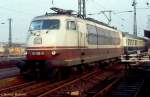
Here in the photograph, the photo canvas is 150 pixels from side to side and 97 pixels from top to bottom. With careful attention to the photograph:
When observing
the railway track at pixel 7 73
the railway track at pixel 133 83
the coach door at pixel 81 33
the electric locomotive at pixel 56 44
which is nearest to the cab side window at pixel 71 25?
the electric locomotive at pixel 56 44

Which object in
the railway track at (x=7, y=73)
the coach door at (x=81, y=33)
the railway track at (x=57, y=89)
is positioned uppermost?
the coach door at (x=81, y=33)

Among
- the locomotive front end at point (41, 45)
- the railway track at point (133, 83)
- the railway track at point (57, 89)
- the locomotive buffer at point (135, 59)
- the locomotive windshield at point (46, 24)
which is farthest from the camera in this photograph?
the locomotive buffer at point (135, 59)

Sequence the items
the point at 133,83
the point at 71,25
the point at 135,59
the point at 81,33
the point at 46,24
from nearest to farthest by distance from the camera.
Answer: the point at 133,83 → the point at 46,24 → the point at 71,25 → the point at 81,33 → the point at 135,59

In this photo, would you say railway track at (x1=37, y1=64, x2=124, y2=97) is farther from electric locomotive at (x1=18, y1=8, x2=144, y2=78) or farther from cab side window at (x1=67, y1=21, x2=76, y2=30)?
cab side window at (x1=67, y1=21, x2=76, y2=30)

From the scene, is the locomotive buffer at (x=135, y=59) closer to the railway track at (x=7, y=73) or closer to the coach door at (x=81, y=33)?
the coach door at (x=81, y=33)

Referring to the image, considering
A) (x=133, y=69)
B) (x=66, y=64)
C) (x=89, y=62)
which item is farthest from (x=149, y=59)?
(x=66, y=64)

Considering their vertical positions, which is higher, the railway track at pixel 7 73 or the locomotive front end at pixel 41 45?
the locomotive front end at pixel 41 45

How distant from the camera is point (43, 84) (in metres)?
17.2

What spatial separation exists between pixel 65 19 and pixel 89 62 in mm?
4105

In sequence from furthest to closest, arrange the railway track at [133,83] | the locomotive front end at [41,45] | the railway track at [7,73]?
the railway track at [7,73], the locomotive front end at [41,45], the railway track at [133,83]

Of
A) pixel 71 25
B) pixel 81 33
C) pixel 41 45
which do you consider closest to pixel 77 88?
pixel 41 45

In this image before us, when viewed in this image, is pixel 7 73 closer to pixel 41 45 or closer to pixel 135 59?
pixel 41 45

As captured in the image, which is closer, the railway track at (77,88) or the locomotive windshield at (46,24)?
the railway track at (77,88)

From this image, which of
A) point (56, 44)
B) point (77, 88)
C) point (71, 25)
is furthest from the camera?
point (71, 25)
